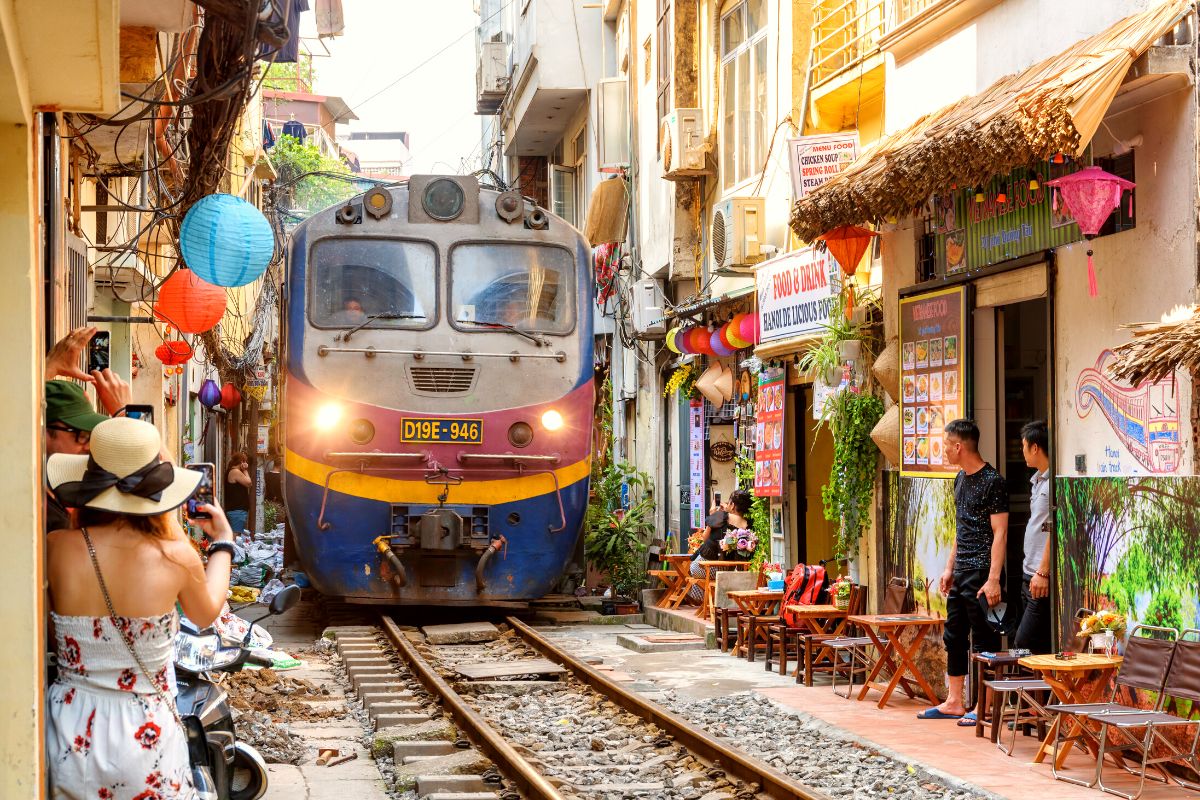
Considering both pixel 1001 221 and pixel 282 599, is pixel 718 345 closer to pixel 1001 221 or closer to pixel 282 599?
pixel 1001 221

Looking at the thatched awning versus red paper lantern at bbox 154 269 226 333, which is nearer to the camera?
the thatched awning

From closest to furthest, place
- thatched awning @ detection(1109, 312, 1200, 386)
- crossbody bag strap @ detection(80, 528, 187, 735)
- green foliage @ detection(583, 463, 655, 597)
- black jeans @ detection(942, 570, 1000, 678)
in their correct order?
crossbody bag strap @ detection(80, 528, 187, 735)
thatched awning @ detection(1109, 312, 1200, 386)
black jeans @ detection(942, 570, 1000, 678)
green foliage @ detection(583, 463, 655, 597)

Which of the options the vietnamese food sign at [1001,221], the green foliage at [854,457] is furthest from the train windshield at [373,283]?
the vietnamese food sign at [1001,221]

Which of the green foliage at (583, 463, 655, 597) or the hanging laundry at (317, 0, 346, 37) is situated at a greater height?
the hanging laundry at (317, 0, 346, 37)

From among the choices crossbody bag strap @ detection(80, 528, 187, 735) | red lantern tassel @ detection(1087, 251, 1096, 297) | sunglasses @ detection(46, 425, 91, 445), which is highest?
red lantern tassel @ detection(1087, 251, 1096, 297)

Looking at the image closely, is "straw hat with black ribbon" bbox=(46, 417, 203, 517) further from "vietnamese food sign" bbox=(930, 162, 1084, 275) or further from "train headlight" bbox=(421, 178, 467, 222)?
"train headlight" bbox=(421, 178, 467, 222)

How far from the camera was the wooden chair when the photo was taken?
1102 cm

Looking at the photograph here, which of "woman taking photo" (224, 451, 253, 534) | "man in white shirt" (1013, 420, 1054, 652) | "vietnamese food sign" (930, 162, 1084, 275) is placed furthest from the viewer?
"woman taking photo" (224, 451, 253, 534)

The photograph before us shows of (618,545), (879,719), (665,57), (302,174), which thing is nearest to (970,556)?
(879,719)

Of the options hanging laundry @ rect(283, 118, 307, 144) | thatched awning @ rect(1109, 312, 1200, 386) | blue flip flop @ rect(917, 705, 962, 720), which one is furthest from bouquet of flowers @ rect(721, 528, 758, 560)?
hanging laundry @ rect(283, 118, 307, 144)

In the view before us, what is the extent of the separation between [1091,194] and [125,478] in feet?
17.1

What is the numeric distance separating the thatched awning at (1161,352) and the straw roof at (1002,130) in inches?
37.7

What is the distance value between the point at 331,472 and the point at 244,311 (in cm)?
1835

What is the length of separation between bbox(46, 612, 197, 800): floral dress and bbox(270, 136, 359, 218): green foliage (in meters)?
21.1
